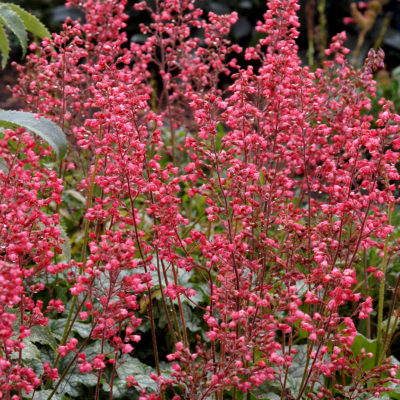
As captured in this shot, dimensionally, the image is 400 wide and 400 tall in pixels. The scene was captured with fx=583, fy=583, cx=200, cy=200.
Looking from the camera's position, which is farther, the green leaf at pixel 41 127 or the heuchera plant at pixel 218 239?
the green leaf at pixel 41 127

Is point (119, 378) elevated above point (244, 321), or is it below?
below

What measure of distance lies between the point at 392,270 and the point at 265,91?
2.06m

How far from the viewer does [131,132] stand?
2090 mm

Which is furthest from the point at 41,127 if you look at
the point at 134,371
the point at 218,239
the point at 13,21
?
the point at 134,371

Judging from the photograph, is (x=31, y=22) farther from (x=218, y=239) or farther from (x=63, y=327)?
(x=218, y=239)

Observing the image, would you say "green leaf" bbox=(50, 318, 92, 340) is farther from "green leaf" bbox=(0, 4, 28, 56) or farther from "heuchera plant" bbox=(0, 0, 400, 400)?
"green leaf" bbox=(0, 4, 28, 56)

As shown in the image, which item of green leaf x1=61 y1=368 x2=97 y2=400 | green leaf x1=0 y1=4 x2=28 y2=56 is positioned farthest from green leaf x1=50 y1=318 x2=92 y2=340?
green leaf x1=0 y1=4 x2=28 y2=56

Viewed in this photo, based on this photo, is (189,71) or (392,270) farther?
(392,270)

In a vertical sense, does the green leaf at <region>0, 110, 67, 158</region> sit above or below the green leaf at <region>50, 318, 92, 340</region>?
above

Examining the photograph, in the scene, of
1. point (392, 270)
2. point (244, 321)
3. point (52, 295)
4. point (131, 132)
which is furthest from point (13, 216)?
point (392, 270)

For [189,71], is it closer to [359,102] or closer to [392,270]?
[359,102]

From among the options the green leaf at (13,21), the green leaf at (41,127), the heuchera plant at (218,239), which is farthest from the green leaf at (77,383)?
the green leaf at (13,21)

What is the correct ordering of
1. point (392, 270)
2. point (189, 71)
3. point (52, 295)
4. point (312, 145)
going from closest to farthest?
point (312, 145)
point (52, 295)
point (189, 71)
point (392, 270)

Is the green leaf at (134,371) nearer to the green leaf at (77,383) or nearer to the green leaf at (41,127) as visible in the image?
the green leaf at (77,383)
